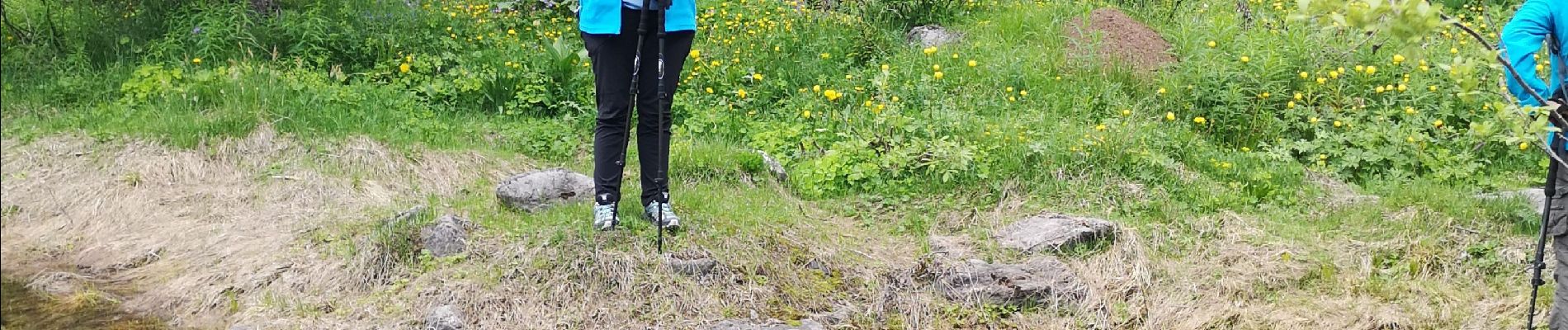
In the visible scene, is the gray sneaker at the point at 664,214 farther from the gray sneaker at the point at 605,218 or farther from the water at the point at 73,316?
the water at the point at 73,316

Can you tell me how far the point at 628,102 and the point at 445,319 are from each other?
3.17 ft

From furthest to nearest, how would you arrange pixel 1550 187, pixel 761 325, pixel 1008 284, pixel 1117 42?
pixel 1117 42
pixel 1008 284
pixel 761 325
pixel 1550 187

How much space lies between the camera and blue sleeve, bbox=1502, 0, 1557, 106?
11.6ft

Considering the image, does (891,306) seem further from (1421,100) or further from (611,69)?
(1421,100)

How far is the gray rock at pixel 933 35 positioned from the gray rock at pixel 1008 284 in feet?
10.3

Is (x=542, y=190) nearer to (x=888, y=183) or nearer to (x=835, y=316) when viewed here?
(x=835, y=316)

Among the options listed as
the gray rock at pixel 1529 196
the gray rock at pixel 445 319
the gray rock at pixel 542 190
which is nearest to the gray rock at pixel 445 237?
the gray rock at pixel 542 190

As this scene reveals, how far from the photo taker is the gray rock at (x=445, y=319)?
412 centimetres

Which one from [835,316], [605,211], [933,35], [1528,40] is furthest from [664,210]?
[933,35]

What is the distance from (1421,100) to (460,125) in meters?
4.96

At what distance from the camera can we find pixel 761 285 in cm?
451

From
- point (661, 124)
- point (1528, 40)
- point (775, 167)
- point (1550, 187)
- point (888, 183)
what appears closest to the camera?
point (1528, 40)

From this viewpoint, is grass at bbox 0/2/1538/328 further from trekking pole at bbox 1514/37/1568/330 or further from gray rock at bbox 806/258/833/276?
trekking pole at bbox 1514/37/1568/330

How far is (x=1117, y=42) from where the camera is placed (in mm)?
7406
